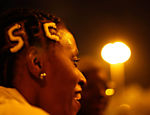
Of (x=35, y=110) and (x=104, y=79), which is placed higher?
(x=35, y=110)

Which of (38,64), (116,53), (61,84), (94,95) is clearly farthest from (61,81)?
(116,53)

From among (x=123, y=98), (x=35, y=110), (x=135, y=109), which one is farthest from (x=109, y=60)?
(x=35, y=110)

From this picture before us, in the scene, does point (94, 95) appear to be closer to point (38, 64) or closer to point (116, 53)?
point (38, 64)

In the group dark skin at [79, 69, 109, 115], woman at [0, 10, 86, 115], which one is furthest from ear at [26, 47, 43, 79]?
dark skin at [79, 69, 109, 115]

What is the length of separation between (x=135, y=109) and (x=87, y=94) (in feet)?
2.89

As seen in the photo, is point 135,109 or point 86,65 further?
point 135,109

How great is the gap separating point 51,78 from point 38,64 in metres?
0.10

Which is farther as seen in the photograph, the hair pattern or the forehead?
the forehead

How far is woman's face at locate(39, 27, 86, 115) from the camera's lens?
1.48 m

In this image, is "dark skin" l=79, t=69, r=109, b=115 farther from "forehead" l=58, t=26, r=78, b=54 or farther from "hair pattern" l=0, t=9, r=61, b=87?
"hair pattern" l=0, t=9, r=61, b=87

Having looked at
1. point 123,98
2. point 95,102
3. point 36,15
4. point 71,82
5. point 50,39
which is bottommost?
point 123,98

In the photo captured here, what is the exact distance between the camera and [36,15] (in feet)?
5.21

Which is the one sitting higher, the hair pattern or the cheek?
the hair pattern

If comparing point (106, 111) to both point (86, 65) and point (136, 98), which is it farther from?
point (136, 98)
